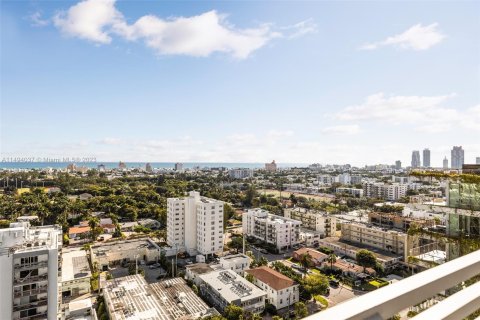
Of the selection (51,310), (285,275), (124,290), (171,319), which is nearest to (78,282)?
(124,290)

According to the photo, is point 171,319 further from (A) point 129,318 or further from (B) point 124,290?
(B) point 124,290

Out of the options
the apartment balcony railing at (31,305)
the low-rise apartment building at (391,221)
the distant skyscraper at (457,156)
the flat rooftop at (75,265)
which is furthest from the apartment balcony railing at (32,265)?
the distant skyscraper at (457,156)

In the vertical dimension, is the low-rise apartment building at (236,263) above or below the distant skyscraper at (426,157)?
below

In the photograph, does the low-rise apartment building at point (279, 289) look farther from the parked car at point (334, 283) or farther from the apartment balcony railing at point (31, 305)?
the apartment balcony railing at point (31, 305)

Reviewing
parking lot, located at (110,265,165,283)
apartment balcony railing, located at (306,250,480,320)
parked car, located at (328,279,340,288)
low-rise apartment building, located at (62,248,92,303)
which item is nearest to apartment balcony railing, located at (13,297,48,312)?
low-rise apartment building, located at (62,248,92,303)

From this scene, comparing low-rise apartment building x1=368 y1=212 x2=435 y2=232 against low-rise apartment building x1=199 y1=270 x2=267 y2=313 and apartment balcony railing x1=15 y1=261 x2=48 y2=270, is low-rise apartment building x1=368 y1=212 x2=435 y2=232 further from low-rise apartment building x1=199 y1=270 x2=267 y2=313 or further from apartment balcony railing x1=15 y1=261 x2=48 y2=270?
apartment balcony railing x1=15 y1=261 x2=48 y2=270
